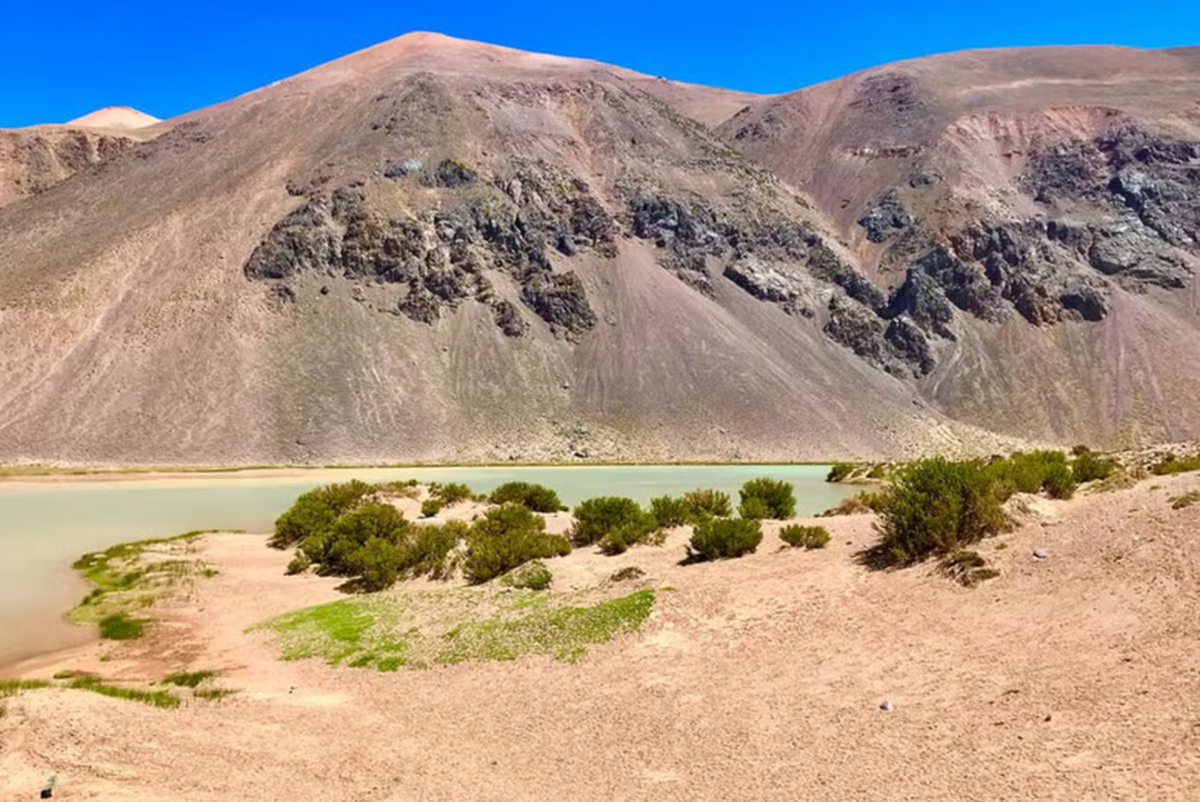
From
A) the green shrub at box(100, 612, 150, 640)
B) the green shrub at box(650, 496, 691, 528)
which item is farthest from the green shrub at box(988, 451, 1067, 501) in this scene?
the green shrub at box(100, 612, 150, 640)

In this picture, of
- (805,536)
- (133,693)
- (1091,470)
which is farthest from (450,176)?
(133,693)

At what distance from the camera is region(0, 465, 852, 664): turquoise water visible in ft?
58.9

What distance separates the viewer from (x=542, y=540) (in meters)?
18.5

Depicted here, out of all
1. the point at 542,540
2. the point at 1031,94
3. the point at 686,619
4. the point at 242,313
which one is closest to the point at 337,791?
the point at 686,619

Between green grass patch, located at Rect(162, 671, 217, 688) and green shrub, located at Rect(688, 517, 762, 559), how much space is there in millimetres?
8511

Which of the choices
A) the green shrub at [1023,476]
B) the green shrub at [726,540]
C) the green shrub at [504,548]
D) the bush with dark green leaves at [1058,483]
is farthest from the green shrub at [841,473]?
the green shrub at [726,540]

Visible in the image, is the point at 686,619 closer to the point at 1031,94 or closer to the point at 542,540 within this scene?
the point at 542,540

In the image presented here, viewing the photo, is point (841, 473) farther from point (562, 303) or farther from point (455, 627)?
point (562, 303)

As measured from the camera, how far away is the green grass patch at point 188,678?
1194cm

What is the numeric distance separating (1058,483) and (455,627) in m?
11.7

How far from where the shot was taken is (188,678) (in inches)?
483

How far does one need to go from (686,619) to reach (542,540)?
6506 millimetres

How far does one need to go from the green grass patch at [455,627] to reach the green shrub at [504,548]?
93cm

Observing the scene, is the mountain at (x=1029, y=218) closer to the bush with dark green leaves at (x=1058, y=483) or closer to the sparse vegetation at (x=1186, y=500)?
the bush with dark green leaves at (x=1058, y=483)
